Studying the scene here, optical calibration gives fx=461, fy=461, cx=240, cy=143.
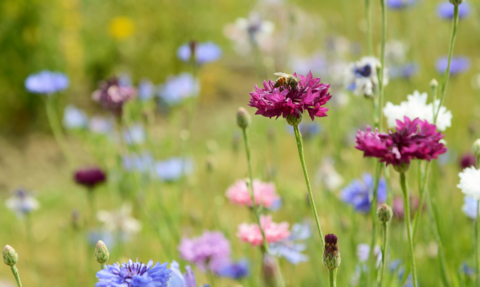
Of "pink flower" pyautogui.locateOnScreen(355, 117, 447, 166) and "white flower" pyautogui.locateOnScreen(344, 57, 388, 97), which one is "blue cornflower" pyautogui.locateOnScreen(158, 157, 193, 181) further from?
"pink flower" pyautogui.locateOnScreen(355, 117, 447, 166)

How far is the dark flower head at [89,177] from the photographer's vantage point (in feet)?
5.21

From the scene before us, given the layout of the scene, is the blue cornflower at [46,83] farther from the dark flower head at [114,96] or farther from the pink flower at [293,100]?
the pink flower at [293,100]

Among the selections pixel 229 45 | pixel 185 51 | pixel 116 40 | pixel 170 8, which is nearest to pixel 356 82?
pixel 185 51

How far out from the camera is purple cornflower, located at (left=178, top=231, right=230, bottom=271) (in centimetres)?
121

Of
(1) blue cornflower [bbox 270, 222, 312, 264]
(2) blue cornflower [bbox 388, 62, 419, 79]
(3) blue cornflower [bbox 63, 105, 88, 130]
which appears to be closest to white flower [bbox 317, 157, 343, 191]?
(1) blue cornflower [bbox 270, 222, 312, 264]

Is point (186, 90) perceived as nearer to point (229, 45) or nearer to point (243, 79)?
point (243, 79)

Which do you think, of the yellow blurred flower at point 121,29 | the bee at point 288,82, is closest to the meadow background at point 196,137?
the yellow blurred flower at point 121,29

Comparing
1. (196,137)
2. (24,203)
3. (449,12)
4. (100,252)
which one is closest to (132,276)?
(100,252)

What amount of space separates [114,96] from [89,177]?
0.30 m

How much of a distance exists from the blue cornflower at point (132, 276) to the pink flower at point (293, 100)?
0.99 ft

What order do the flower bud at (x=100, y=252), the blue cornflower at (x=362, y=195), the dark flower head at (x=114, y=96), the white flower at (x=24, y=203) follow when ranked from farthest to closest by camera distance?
the white flower at (x=24, y=203)
the dark flower head at (x=114, y=96)
the blue cornflower at (x=362, y=195)
the flower bud at (x=100, y=252)

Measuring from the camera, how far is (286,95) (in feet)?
2.42

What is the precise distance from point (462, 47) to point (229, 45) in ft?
8.77

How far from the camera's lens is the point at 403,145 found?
687 mm
